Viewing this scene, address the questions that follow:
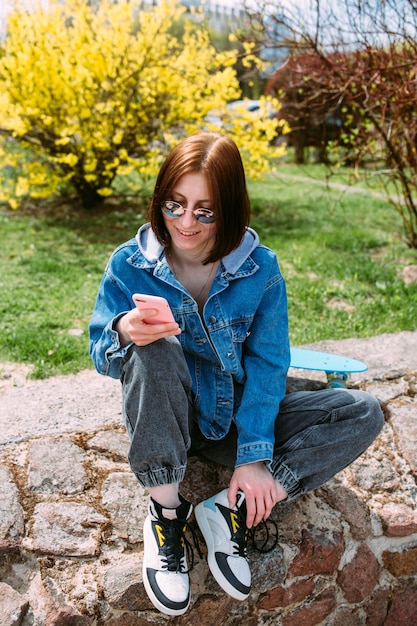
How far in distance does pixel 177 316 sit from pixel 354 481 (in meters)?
0.81

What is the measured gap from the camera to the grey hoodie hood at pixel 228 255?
174cm

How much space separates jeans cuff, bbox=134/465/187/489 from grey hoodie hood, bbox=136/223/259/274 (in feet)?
1.79

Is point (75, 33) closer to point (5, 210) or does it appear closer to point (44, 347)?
point (5, 210)

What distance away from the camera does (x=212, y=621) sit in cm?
168

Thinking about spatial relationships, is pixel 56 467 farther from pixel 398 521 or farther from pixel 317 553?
pixel 398 521

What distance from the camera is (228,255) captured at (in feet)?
5.74

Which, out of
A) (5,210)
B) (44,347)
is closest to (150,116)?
(5,210)

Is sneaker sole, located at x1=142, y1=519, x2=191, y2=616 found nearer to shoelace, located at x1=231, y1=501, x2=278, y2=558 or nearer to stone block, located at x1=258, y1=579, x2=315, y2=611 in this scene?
shoelace, located at x1=231, y1=501, x2=278, y2=558

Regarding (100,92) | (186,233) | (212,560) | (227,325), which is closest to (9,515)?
(212,560)

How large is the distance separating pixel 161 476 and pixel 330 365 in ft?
2.91

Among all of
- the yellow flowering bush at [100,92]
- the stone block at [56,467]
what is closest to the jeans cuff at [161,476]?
the stone block at [56,467]

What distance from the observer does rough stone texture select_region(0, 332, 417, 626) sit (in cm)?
162

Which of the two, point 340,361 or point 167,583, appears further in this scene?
point 340,361

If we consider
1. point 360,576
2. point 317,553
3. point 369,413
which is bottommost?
point 360,576
